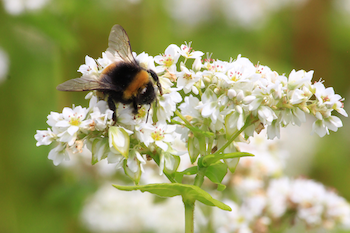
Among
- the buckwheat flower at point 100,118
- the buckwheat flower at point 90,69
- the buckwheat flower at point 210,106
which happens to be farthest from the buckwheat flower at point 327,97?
the buckwheat flower at point 90,69

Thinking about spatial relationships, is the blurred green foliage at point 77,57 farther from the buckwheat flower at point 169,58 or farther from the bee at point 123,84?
the buckwheat flower at point 169,58

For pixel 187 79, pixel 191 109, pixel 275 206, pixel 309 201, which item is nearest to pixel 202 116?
pixel 191 109

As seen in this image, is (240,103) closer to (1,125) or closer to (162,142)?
(162,142)

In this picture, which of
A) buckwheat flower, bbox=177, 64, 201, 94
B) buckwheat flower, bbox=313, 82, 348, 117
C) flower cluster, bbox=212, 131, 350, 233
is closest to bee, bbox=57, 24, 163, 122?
buckwheat flower, bbox=177, 64, 201, 94

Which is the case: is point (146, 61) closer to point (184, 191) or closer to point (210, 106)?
point (210, 106)

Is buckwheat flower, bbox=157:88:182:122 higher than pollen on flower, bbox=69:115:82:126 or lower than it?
higher

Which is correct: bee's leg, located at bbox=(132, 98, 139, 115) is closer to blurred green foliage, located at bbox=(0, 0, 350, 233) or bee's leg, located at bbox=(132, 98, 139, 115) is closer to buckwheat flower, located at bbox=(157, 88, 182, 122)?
buckwheat flower, located at bbox=(157, 88, 182, 122)
